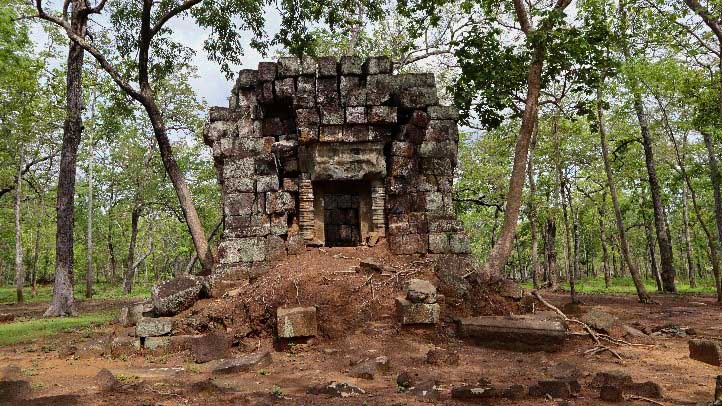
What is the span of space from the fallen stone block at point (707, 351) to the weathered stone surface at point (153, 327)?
25.3 ft

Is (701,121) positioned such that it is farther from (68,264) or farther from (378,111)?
(68,264)

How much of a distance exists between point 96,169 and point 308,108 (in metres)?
18.0

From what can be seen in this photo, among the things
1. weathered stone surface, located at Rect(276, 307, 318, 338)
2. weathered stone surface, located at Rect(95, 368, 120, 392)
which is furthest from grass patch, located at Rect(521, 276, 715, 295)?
Answer: weathered stone surface, located at Rect(95, 368, 120, 392)

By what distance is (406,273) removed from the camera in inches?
338

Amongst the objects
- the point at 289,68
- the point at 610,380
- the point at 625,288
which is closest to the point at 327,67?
the point at 289,68

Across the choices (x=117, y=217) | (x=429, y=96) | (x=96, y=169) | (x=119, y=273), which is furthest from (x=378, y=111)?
(x=119, y=273)

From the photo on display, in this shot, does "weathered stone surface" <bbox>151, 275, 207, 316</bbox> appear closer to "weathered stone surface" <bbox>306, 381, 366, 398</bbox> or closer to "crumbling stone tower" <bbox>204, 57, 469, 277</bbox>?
"crumbling stone tower" <bbox>204, 57, 469, 277</bbox>

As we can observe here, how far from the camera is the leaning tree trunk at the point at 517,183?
9305mm

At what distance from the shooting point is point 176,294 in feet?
26.9

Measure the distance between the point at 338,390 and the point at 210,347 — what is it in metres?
2.95

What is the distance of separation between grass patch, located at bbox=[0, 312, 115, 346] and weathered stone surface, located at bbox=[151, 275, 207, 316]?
10.5 feet

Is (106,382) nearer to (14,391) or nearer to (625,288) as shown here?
(14,391)

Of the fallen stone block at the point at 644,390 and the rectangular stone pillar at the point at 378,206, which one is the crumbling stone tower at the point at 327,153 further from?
the fallen stone block at the point at 644,390

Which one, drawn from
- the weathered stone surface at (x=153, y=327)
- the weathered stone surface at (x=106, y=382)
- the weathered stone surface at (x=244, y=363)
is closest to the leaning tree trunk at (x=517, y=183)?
the weathered stone surface at (x=244, y=363)
